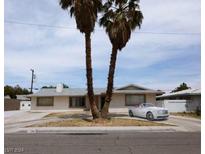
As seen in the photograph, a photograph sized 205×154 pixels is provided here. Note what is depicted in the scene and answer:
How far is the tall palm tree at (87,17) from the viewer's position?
2459cm

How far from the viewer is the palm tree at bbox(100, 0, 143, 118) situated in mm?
25578

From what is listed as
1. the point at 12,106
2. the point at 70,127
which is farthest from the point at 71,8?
the point at 12,106

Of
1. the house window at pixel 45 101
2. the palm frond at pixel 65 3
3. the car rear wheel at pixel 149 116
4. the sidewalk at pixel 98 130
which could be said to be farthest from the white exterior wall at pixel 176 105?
the palm frond at pixel 65 3

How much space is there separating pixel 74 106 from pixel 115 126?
2241 cm

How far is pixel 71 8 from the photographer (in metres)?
25.7

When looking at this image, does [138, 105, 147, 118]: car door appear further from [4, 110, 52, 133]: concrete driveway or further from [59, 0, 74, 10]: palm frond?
[59, 0, 74, 10]: palm frond

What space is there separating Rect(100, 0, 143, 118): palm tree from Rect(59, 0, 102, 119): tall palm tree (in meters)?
1.53

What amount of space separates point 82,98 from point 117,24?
69.3ft

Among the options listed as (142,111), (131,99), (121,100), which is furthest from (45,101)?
(142,111)

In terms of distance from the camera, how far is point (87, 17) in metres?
24.7

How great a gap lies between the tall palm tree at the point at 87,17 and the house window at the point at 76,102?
19543 mm

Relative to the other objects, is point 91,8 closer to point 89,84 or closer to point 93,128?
point 89,84

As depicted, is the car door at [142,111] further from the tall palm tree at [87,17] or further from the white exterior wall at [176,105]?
the white exterior wall at [176,105]

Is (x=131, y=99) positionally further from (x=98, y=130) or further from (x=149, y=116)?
(x=98, y=130)
